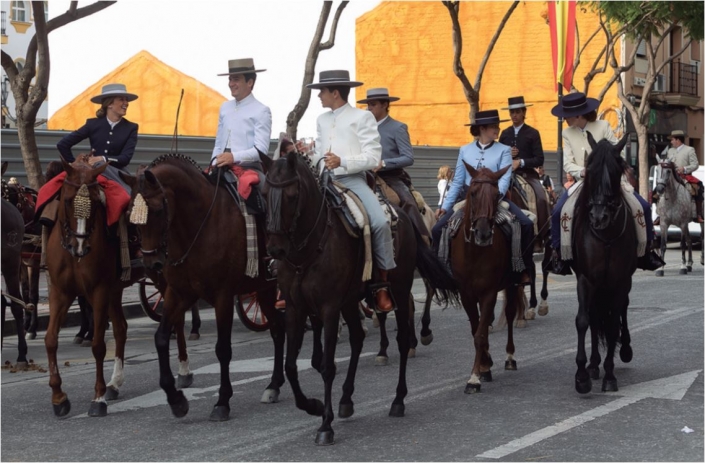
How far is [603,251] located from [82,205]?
14.1ft

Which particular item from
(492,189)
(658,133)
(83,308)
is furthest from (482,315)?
(658,133)

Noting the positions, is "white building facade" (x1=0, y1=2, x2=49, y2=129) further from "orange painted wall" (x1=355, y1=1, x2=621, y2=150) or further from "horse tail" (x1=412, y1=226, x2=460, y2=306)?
"horse tail" (x1=412, y1=226, x2=460, y2=306)

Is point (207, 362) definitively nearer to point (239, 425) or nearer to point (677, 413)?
point (239, 425)

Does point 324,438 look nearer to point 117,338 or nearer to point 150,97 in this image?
point 117,338

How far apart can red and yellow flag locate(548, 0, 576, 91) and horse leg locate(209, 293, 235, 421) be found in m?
19.2

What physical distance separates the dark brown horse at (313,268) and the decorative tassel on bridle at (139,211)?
106 centimetres

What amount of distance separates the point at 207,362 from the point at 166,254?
10.2 ft

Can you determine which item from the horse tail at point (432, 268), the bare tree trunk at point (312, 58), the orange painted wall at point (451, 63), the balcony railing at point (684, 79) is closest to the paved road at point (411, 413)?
the horse tail at point (432, 268)

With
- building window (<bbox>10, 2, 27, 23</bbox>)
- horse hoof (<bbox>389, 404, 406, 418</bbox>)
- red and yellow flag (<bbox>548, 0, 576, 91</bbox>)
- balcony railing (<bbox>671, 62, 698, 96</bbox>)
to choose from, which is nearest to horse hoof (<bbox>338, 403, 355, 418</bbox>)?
horse hoof (<bbox>389, 404, 406, 418</bbox>)

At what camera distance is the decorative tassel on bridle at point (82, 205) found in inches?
358

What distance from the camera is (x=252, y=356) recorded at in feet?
40.1

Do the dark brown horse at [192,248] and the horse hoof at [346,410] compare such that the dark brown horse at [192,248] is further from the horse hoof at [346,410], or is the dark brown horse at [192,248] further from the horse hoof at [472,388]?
the horse hoof at [472,388]

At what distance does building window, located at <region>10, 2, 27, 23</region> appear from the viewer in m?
65.3

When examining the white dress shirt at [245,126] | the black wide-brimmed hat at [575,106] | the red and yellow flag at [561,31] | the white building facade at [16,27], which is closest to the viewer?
the white dress shirt at [245,126]
